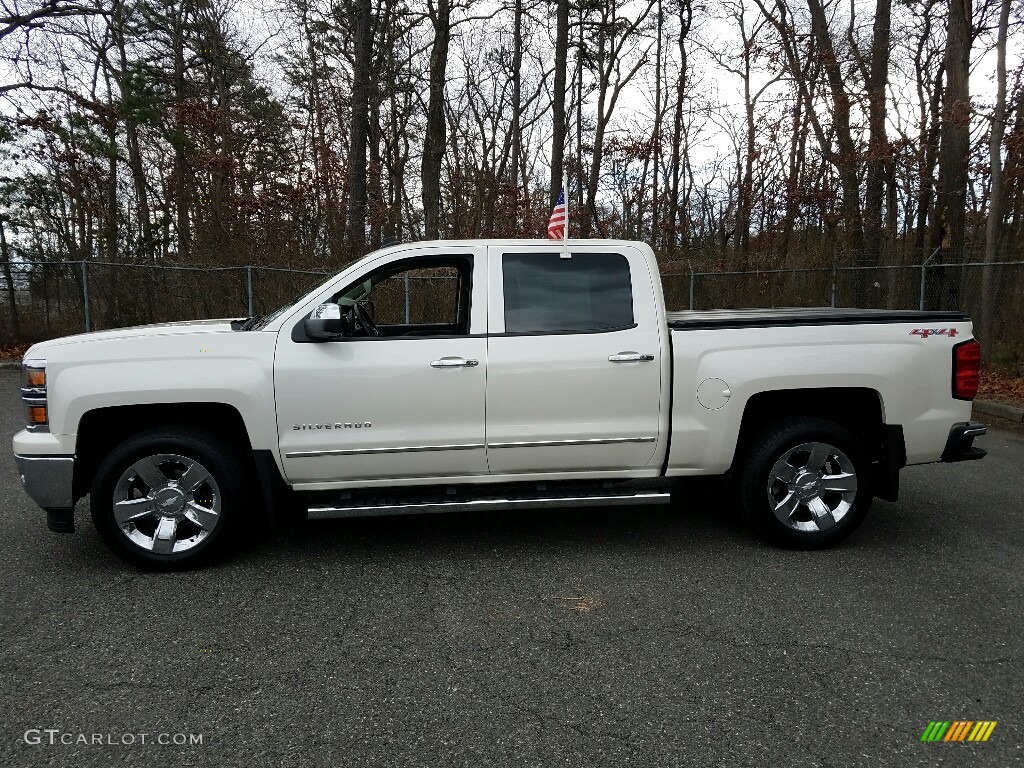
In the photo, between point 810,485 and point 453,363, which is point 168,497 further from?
point 810,485

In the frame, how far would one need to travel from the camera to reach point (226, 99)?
72.4ft

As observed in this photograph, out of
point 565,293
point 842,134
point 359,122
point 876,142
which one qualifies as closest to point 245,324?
point 565,293

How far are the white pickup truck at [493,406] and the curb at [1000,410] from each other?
5911 mm

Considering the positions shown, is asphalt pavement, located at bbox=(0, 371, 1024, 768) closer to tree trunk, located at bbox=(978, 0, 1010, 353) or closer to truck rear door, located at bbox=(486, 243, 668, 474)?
truck rear door, located at bbox=(486, 243, 668, 474)

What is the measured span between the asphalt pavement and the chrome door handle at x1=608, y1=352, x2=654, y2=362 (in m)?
1.21

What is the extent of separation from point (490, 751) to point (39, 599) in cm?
276

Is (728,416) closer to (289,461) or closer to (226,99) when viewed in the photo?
(289,461)

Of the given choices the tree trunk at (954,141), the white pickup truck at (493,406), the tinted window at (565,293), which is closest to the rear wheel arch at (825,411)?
the white pickup truck at (493,406)

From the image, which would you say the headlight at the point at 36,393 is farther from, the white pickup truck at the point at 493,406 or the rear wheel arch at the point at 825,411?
the rear wheel arch at the point at 825,411

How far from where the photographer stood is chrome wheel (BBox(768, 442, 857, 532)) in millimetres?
4414

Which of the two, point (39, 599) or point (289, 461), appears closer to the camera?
point (39, 599)

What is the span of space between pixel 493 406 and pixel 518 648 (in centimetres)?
146

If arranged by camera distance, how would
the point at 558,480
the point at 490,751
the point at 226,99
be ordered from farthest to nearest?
the point at 226,99, the point at 558,480, the point at 490,751

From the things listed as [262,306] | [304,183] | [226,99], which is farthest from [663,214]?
[262,306]
